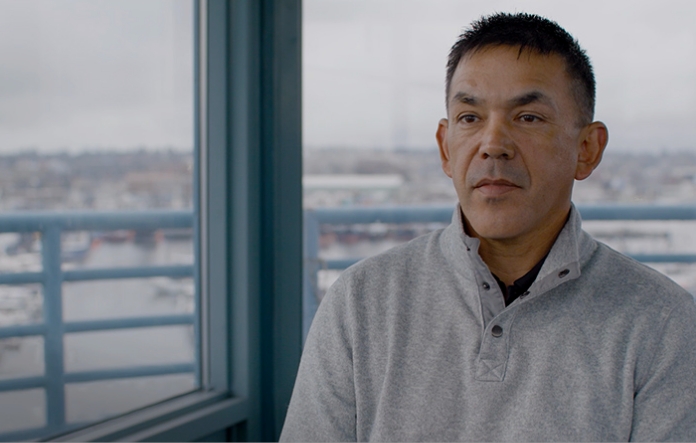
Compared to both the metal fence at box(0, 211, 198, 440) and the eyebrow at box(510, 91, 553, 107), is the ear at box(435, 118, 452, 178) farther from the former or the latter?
the metal fence at box(0, 211, 198, 440)

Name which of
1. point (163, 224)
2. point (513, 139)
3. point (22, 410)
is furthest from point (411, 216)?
point (22, 410)

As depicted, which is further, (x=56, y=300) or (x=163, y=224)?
(x=163, y=224)

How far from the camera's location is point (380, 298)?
1.31m

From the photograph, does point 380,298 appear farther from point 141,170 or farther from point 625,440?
point 141,170

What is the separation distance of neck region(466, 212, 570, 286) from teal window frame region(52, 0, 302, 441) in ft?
2.66

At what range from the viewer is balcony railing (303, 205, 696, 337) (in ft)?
7.44

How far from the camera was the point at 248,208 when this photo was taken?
1.96 meters

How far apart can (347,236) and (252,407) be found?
70cm

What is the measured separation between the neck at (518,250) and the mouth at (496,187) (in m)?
0.12

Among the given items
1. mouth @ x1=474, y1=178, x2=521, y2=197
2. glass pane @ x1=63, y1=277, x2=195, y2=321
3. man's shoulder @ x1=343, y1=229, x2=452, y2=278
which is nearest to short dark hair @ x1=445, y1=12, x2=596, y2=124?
mouth @ x1=474, y1=178, x2=521, y2=197

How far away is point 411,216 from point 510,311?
113 cm

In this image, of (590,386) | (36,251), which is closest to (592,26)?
(590,386)

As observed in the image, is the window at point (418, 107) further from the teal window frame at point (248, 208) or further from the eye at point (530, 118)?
the eye at point (530, 118)

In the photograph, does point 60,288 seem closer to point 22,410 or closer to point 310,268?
point 22,410
